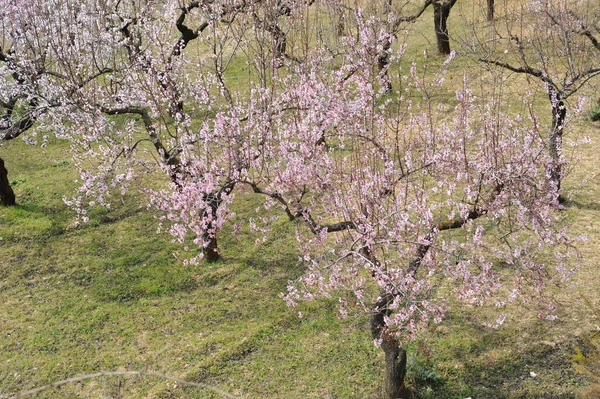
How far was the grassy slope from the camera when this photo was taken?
31.4 ft

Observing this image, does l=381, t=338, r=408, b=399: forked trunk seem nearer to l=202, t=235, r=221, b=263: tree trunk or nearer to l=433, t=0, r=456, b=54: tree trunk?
l=202, t=235, r=221, b=263: tree trunk

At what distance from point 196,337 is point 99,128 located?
5990 mm

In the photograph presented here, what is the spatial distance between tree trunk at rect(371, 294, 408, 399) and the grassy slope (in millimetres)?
369

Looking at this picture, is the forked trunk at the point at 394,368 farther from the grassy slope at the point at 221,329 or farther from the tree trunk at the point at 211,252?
the tree trunk at the point at 211,252

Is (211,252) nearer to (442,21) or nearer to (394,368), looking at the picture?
(394,368)

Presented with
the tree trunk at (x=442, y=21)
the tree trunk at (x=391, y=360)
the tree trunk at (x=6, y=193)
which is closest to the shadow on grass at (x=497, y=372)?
the tree trunk at (x=391, y=360)

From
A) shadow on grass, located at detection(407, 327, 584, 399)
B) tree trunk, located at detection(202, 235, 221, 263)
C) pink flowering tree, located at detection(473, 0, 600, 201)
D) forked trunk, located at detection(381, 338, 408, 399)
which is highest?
pink flowering tree, located at detection(473, 0, 600, 201)

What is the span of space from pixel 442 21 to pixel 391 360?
17.0 m

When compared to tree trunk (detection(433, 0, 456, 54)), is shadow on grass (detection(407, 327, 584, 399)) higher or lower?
lower

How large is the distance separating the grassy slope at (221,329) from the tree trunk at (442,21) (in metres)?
8.78

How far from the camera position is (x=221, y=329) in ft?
36.7

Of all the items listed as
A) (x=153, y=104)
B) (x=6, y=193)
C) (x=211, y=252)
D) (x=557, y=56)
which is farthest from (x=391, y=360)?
(x=6, y=193)

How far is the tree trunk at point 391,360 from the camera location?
8859 millimetres

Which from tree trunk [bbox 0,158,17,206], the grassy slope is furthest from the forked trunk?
tree trunk [bbox 0,158,17,206]
